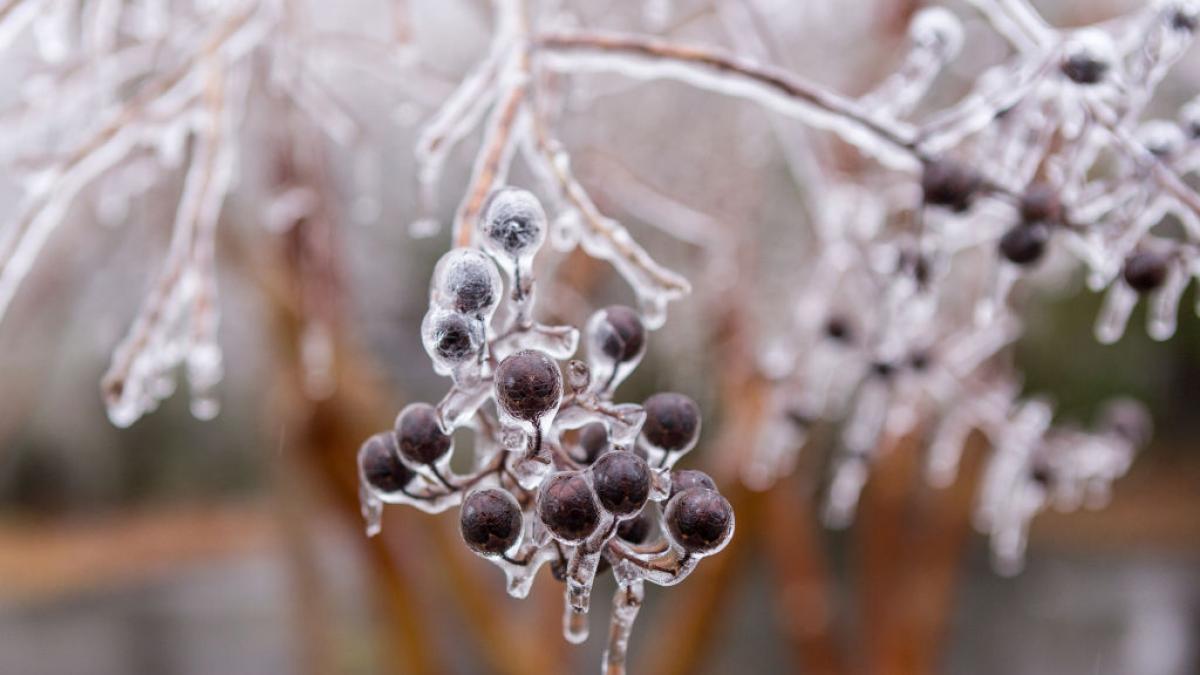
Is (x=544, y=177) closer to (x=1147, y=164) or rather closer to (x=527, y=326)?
(x=527, y=326)

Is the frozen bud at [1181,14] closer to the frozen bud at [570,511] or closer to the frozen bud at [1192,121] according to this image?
the frozen bud at [1192,121]

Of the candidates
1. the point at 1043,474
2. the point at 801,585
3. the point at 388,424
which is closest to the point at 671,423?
the point at 1043,474

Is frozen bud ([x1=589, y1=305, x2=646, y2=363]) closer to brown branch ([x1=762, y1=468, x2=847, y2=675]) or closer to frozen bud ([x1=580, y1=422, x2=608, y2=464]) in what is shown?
frozen bud ([x1=580, y1=422, x2=608, y2=464])

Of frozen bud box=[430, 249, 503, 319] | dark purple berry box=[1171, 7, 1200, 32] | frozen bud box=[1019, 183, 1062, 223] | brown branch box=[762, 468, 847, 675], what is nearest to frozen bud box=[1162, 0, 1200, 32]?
dark purple berry box=[1171, 7, 1200, 32]

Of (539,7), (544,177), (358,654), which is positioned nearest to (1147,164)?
(544,177)

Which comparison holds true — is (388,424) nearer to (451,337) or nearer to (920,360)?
(920,360)

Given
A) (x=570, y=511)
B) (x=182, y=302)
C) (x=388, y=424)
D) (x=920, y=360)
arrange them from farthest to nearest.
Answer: (x=388, y=424) → (x=920, y=360) → (x=182, y=302) → (x=570, y=511)

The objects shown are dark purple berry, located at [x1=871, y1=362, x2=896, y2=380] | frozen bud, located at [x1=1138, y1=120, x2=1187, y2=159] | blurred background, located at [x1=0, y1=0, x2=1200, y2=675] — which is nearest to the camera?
frozen bud, located at [x1=1138, y1=120, x2=1187, y2=159]
